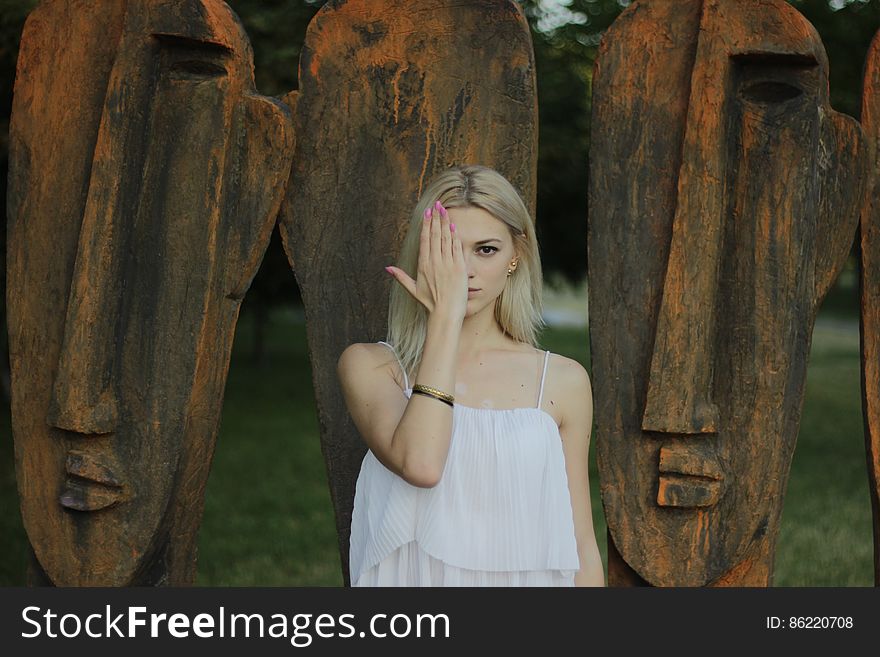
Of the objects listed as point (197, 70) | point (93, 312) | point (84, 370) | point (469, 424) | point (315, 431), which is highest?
point (197, 70)

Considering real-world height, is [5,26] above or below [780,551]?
above

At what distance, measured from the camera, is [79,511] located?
3.39 m

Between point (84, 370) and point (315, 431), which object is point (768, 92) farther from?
point (315, 431)

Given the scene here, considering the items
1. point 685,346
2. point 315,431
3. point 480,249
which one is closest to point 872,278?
point 685,346

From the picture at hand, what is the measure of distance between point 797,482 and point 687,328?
6249mm

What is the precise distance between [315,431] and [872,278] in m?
8.39

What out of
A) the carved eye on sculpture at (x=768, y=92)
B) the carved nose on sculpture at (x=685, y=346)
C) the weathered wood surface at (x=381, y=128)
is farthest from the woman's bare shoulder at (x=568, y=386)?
the carved eye on sculpture at (x=768, y=92)

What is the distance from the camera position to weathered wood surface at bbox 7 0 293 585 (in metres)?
3.35

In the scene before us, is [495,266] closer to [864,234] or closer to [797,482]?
[864,234]

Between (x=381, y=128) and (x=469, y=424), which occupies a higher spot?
(x=381, y=128)

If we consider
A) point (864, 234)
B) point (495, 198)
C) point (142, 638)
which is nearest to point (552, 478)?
point (495, 198)

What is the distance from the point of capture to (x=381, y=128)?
362cm

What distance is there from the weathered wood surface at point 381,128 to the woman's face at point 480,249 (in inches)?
30.7

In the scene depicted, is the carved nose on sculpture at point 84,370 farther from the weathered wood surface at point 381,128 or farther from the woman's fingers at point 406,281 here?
the woman's fingers at point 406,281
